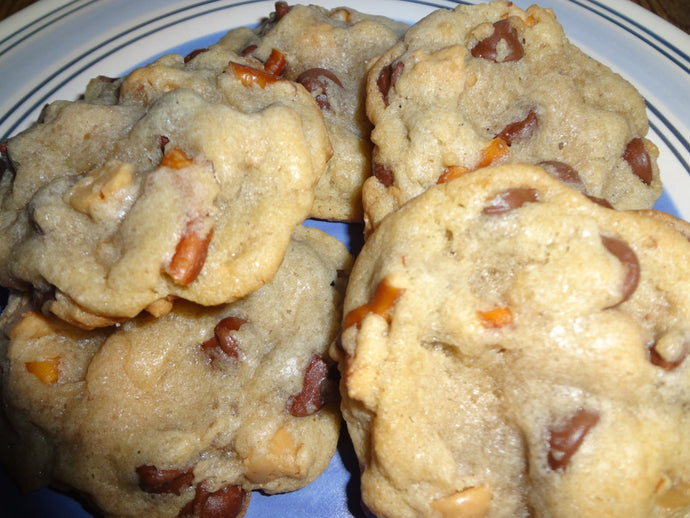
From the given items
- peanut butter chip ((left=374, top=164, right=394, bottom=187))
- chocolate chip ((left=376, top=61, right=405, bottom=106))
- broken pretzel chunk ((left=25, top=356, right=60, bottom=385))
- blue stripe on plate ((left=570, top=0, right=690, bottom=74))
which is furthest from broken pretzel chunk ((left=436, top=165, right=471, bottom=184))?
blue stripe on plate ((left=570, top=0, right=690, bottom=74))

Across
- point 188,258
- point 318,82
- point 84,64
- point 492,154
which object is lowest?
point 84,64

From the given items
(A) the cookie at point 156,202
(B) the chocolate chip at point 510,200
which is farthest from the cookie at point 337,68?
(B) the chocolate chip at point 510,200

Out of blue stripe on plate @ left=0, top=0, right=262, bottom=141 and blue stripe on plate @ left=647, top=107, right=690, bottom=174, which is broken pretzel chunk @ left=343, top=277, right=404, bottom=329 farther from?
blue stripe on plate @ left=0, top=0, right=262, bottom=141

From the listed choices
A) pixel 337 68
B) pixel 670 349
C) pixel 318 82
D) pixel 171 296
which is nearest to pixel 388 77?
pixel 318 82

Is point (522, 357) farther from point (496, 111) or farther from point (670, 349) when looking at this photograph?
point (496, 111)

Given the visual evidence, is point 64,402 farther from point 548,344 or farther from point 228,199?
point 548,344

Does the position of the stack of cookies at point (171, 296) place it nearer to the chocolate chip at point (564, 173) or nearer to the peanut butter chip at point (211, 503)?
the peanut butter chip at point (211, 503)
